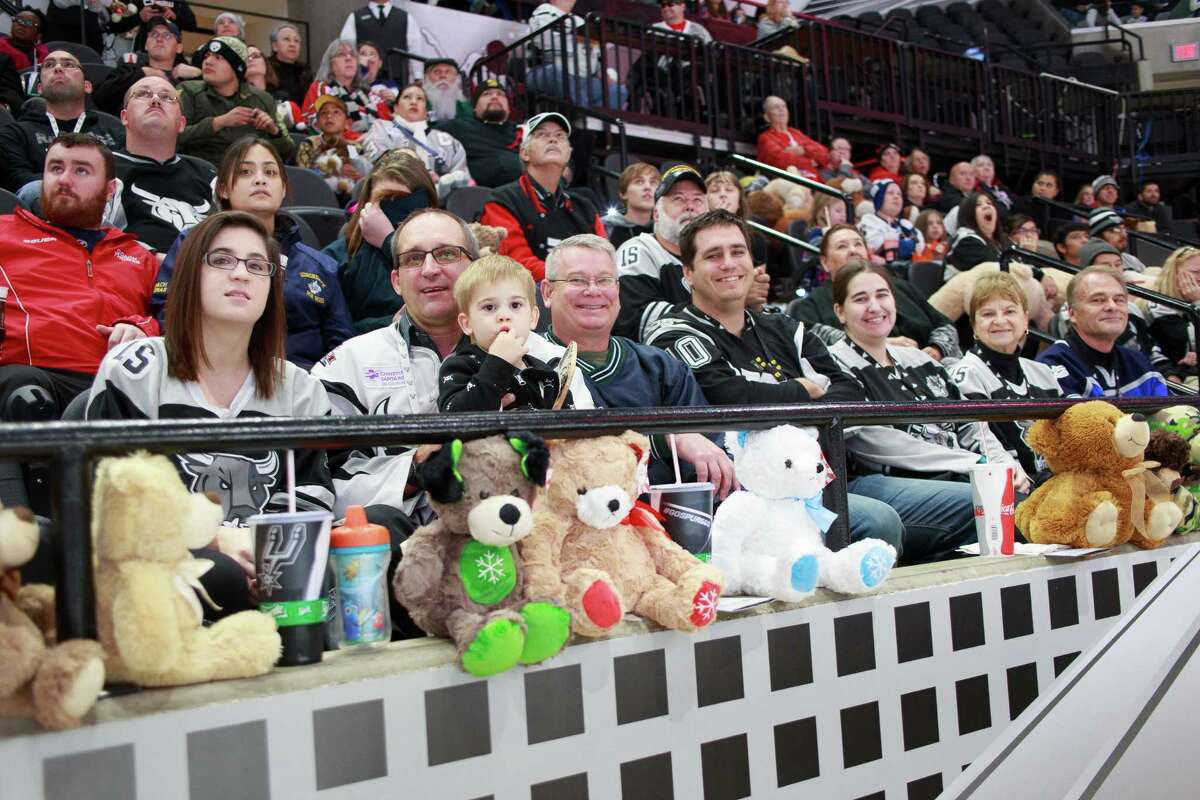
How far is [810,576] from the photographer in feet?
5.34

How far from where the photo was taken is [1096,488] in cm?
216

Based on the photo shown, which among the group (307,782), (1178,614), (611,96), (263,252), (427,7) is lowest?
(307,782)

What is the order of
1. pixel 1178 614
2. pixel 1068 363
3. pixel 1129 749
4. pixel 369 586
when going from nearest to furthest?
pixel 1129 749
pixel 1178 614
pixel 369 586
pixel 1068 363

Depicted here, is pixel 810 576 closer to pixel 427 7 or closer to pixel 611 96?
pixel 611 96

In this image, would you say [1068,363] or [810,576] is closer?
[810,576]

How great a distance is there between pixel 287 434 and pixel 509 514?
276 mm

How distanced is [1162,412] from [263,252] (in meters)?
1.98

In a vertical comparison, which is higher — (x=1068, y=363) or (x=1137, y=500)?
(x=1068, y=363)

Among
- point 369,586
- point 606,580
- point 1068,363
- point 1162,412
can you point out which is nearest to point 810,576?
point 606,580

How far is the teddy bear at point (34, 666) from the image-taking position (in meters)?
1.03

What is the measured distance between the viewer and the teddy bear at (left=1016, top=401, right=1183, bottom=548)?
2098 mm

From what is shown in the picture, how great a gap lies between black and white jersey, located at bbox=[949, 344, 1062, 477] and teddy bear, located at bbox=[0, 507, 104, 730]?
103 inches

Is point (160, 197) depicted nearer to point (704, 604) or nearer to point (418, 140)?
point (418, 140)

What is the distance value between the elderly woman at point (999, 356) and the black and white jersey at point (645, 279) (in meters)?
0.90
